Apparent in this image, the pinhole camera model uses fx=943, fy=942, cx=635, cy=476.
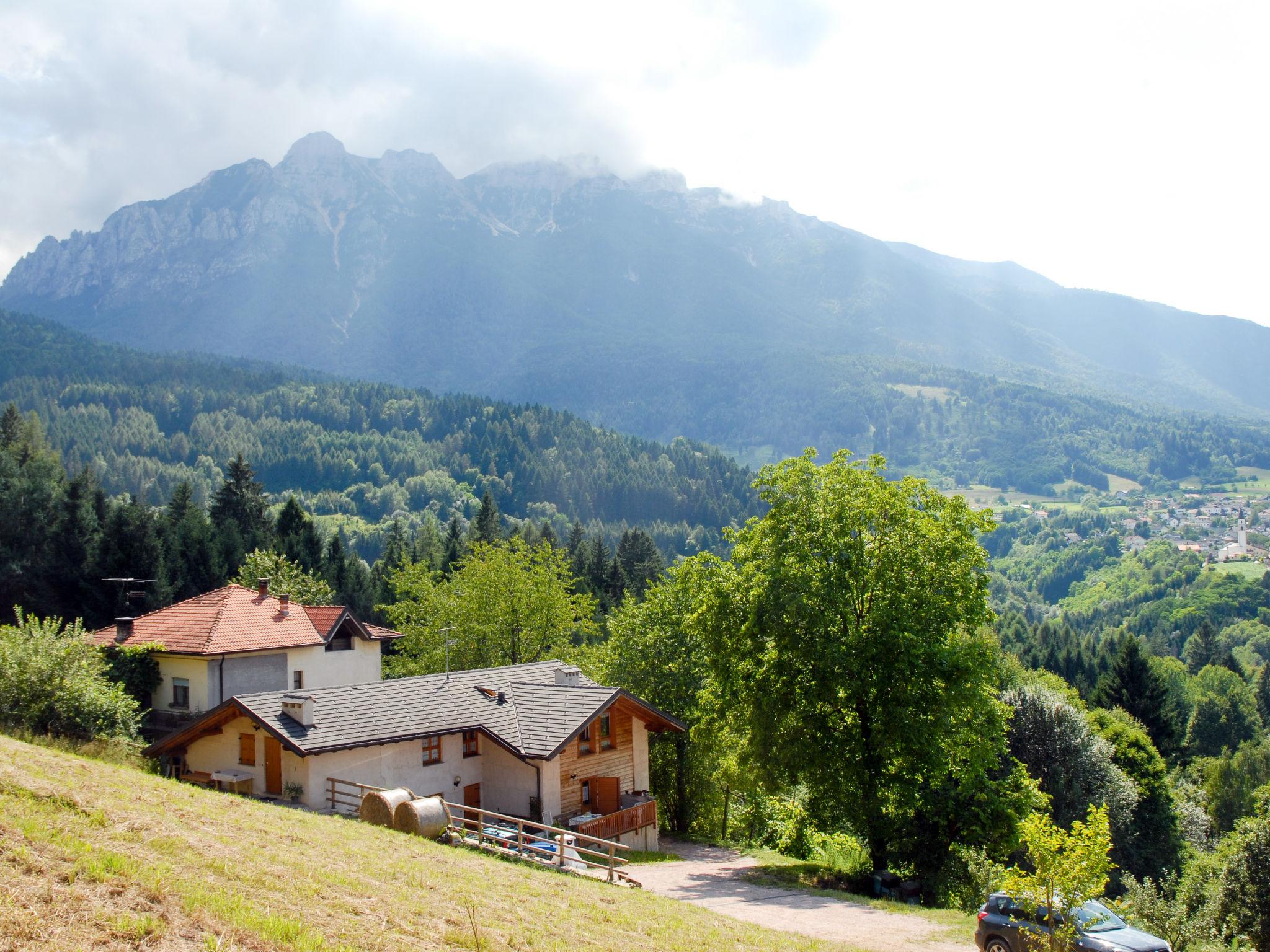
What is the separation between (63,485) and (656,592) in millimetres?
49825

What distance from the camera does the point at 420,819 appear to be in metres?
23.6

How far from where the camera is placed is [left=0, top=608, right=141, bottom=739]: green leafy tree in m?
29.2

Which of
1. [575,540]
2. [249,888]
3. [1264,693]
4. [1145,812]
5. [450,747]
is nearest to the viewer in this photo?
[249,888]

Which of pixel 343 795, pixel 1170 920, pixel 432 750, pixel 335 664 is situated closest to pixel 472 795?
pixel 432 750

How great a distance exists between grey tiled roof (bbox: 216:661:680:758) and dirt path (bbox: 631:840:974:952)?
5.88 m

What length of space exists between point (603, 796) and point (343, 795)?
9.43 metres

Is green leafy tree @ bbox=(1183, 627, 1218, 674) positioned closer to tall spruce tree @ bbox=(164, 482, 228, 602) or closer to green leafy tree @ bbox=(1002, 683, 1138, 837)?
green leafy tree @ bbox=(1002, 683, 1138, 837)

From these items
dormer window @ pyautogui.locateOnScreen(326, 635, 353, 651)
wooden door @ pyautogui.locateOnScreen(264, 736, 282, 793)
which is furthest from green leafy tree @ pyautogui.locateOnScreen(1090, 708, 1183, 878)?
wooden door @ pyautogui.locateOnScreen(264, 736, 282, 793)

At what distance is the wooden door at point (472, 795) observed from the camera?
3288 centimetres

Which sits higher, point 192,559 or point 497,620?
point 192,559

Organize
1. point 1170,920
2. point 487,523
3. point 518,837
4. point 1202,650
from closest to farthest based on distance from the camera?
point 1170,920
point 518,837
point 487,523
point 1202,650

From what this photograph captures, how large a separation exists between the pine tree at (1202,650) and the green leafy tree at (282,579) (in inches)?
4404

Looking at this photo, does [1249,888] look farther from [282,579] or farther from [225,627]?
[282,579]

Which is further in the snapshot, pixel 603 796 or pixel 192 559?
pixel 192 559
